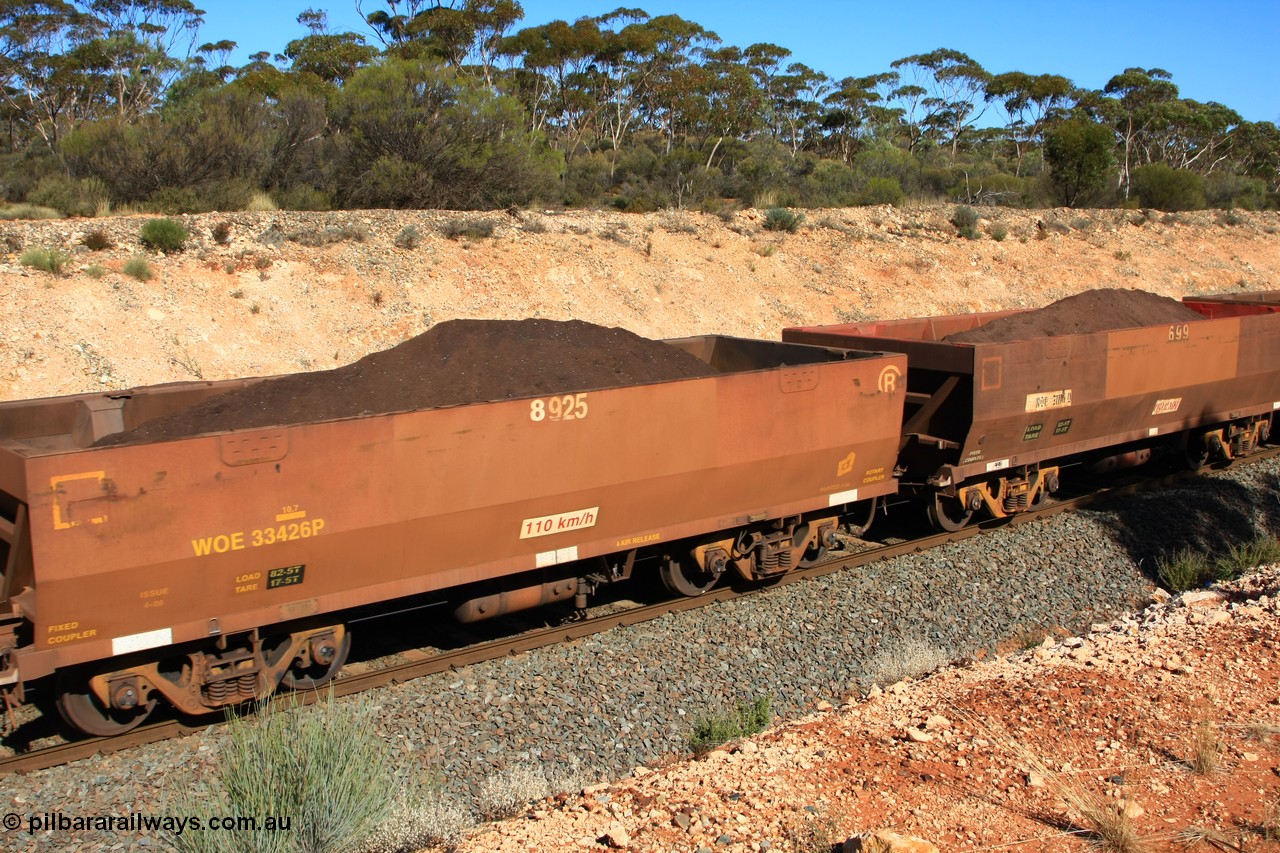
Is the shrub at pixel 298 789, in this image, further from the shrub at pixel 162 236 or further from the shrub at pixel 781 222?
the shrub at pixel 781 222

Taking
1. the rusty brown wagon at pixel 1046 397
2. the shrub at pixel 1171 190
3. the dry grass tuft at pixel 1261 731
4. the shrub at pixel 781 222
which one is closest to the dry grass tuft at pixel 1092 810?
the dry grass tuft at pixel 1261 731

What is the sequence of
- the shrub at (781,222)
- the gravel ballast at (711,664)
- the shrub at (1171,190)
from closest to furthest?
the gravel ballast at (711,664)
the shrub at (781,222)
the shrub at (1171,190)

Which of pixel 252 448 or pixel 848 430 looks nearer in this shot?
pixel 252 448

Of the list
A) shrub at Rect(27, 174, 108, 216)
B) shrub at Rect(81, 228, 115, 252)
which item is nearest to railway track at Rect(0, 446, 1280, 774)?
shrub at Rect(81, 228, 115, 252)

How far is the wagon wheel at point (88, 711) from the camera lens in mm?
6676

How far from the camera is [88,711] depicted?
6.80m

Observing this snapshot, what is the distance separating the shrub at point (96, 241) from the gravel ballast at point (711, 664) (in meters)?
17.1

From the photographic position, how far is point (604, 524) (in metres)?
8.56

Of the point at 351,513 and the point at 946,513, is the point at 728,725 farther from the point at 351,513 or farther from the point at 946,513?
the point at 946,513

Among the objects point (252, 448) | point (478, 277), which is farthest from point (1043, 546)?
point (478, 277)

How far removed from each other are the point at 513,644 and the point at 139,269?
15.4m

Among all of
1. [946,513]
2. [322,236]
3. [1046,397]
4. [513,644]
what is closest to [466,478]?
[513,644]

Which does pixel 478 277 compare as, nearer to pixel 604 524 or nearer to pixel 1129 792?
pixel 604 524

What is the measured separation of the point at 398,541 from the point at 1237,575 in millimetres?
9001
